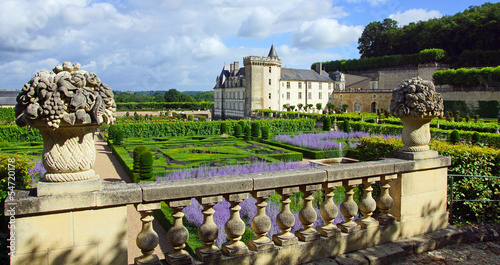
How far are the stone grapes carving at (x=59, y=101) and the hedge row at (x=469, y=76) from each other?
51.1 m

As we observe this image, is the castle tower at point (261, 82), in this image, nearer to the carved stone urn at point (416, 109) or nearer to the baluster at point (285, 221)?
the carved stone urn at point (416, 109)

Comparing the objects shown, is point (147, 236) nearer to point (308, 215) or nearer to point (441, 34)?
point (308, 215)

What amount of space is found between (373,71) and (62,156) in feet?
227

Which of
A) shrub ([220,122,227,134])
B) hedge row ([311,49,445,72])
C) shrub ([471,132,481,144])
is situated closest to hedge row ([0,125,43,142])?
shrub ([220,122,227,134])

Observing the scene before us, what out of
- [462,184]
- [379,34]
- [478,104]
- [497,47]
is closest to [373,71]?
[379,34]

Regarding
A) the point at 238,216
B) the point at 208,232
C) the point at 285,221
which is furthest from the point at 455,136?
the point at 208,232

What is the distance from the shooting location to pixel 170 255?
2.91 meters

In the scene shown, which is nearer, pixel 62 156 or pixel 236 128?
pixel 62 156

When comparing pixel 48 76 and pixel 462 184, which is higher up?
pixel 48 76

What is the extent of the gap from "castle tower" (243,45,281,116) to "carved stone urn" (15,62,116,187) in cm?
4785

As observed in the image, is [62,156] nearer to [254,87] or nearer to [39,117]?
[39,117]

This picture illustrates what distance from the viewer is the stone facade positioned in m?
50.7

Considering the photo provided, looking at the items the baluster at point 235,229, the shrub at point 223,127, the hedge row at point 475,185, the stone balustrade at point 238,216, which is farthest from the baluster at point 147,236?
the shrub at point 223,127

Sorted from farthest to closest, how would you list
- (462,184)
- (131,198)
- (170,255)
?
(462,184) → (170,255) → (131,198)
